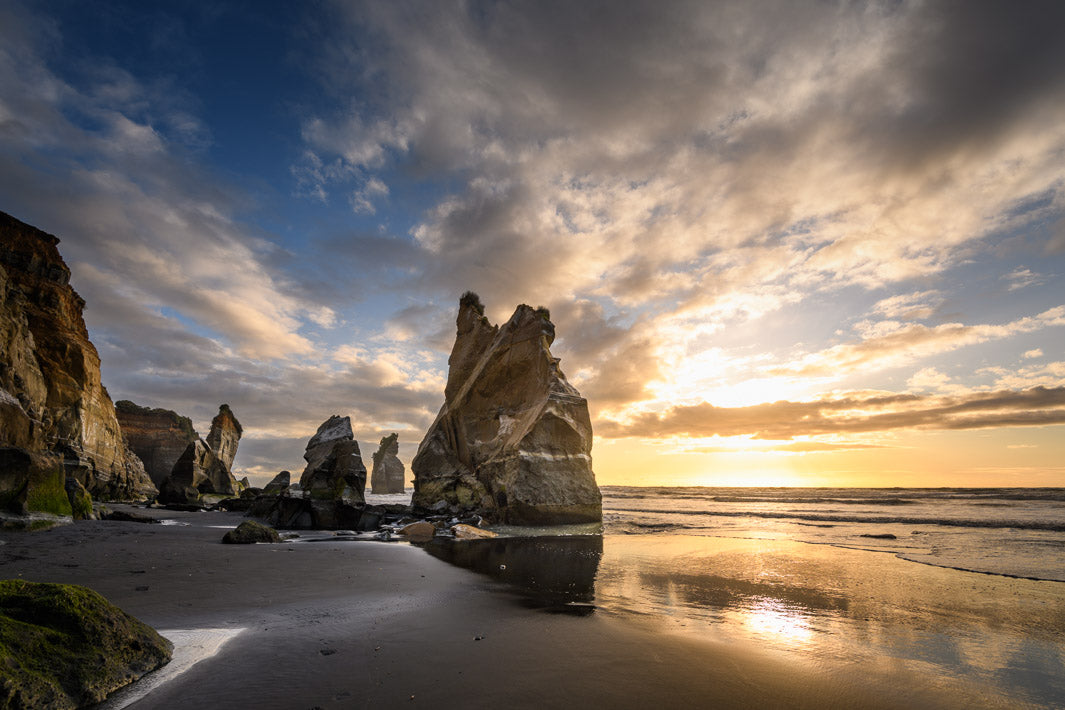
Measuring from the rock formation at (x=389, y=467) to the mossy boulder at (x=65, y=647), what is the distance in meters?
109

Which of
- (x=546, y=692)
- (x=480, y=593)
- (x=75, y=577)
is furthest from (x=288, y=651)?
(x=75, y=577)

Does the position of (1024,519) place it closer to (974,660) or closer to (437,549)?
(974,660)

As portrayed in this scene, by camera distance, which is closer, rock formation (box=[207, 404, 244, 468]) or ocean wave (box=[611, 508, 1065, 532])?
ocean wave (box=[611, 508, 1065, 532])

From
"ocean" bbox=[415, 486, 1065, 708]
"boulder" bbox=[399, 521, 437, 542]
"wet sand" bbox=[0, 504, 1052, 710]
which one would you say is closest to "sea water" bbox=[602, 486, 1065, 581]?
"ocean" bbox=[415, 486, 1065, 708]

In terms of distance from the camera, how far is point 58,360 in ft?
96.9

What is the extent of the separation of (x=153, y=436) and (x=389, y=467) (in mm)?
52467

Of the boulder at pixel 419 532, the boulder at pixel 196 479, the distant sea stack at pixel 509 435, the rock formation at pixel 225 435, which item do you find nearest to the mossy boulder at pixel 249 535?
the boulder at pixel 419 532

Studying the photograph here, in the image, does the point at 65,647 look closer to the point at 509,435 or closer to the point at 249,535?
the point at 249,535

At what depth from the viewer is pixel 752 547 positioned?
57.2ft

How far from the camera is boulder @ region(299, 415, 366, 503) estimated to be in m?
27.8

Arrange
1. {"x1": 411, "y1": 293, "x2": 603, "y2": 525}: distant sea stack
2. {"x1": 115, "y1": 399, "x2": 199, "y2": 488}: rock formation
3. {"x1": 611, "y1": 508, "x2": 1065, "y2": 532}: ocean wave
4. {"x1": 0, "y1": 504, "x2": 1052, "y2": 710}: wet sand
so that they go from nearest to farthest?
{"x1": 0, "y1": 504, "x2": 1052, "y2": 710}: wet sand, {"x1": 611, "y1": 508, "x2": 1065, "y2": 532}: ocean wave, {"x1": 411, "y1": 293, "x2": 603, "y2": 525}: distant sea stack, {"x1": 115, "y1": 399, "x2": 199, "y2": 488}: rock formation

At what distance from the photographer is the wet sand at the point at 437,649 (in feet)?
14.1

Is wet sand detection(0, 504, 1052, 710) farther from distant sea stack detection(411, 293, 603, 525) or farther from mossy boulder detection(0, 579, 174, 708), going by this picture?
distant sea stack detection(411, 293, 603, 525)

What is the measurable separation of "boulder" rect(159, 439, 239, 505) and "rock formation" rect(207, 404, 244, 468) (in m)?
15.6
